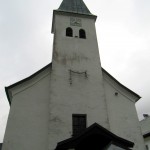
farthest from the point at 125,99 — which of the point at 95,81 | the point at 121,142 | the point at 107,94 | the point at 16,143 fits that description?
the point at 16,143

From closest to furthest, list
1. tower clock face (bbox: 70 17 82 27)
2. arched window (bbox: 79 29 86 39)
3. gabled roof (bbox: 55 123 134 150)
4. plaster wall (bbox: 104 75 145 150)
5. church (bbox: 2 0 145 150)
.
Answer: gabled roof (bbox: 55 123 134 150)
church (bbox: 2 0 145 150)
plaster wall (bbox: 104 75 145 150)
arched window (bbox: 79 29 86 39)
tower clock face (bbox: 70 17 82 27)

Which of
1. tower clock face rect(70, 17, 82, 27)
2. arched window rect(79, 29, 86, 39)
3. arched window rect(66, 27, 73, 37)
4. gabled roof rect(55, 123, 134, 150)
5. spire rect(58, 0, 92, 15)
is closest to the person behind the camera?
gabled roof rect(55, 123, 134, 150)

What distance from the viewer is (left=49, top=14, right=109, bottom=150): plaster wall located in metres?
12.3

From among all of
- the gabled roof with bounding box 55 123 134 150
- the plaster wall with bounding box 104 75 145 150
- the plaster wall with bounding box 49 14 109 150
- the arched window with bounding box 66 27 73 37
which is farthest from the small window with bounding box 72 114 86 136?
the arched window with bounding box 66 27 73 37

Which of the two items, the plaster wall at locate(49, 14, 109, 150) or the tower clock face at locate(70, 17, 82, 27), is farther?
the tower clock face at locate(70, 17, 82, 27)

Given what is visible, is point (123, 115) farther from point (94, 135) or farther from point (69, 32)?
point (69, 32)

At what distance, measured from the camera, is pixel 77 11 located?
18.3 meters

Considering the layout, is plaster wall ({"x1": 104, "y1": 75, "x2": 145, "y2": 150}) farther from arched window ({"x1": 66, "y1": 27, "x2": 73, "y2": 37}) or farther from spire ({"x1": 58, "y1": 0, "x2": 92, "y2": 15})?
spire ({"x1": 58, "y1": 0, "x2": 92, "y2": 15})

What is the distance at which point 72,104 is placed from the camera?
1298 cm

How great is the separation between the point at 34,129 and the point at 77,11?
1068 centimetres

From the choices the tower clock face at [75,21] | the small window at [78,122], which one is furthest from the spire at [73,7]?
the small window at [78,122]

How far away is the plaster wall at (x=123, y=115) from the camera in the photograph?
1322 centimetres

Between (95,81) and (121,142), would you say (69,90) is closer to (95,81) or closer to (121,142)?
(95,81)

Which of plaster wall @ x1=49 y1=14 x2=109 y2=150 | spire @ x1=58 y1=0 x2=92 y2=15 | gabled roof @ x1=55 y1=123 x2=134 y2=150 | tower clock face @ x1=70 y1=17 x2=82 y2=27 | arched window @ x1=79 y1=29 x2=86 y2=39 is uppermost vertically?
spire @ x1=58 y1=0 x2=92 y2=15
